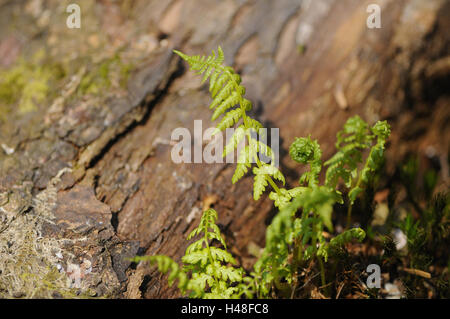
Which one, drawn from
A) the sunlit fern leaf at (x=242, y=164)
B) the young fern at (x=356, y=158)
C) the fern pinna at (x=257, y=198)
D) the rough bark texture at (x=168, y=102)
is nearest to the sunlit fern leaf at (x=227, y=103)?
the fern pinna at (x=257, y=198)

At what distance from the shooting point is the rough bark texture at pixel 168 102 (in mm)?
2801

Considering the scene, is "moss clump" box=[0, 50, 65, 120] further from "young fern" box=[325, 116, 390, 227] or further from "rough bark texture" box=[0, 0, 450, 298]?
"young fern" box=[325, 116, 390, 227]

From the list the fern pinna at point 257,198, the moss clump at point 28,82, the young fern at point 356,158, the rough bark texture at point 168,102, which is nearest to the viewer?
the fern pinna at point 257,198

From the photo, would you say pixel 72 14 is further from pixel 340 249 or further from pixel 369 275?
pixel 369 275

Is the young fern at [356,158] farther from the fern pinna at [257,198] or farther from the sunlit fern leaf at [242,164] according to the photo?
the sunlit fern leaf at [242,164]

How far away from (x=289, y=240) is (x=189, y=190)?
3.83ft

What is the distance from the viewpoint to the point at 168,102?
3477 millimetres

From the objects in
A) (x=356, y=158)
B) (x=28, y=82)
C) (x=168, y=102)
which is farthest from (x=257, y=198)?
(x=28, y=82)

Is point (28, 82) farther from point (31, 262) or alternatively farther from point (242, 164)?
point (242, 164)

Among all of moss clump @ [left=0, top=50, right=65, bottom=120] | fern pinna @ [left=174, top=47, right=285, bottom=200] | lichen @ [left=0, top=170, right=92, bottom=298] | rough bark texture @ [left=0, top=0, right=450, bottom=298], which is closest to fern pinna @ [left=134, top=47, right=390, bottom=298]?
fern pinna @ [left=174, top=47, right=285, bottom=200]

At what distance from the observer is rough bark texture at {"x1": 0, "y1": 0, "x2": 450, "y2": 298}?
2801mm

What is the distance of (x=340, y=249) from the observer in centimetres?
251

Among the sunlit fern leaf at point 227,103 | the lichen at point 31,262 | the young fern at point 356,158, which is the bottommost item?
the lichen at point 31,262
